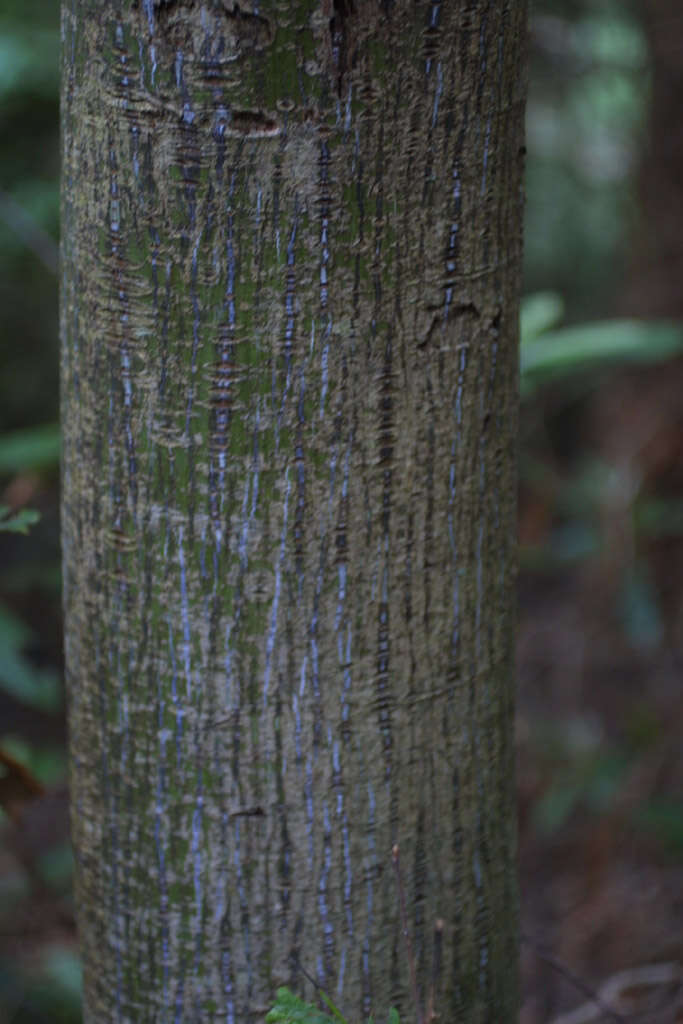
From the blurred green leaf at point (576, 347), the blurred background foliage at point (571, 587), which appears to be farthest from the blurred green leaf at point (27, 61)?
the blurred green leaf at point (576, 347)

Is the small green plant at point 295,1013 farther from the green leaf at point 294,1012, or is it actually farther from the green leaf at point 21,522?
the green leaf at point 21,522

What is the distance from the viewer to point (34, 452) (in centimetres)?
246

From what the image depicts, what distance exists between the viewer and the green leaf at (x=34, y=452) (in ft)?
8.05

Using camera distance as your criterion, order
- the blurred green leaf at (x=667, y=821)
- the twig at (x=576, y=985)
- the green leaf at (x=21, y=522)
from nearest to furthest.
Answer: the green leaf at (x=21, y=522)
the twig at (x=576, y=985)
the blurred green leaf at (x=667, y=821)

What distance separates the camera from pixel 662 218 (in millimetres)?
4531

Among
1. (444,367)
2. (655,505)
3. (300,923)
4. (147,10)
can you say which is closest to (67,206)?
(147,10)

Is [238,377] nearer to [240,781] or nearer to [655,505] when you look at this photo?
[240,781]

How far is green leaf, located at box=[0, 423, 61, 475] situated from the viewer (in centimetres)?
246

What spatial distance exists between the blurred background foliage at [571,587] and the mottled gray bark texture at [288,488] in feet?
4.11

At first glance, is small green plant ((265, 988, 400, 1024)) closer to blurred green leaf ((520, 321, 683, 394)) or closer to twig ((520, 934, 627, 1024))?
twig ((520, 934, 627, 1024))

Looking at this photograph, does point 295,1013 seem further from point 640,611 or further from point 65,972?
point 640,611

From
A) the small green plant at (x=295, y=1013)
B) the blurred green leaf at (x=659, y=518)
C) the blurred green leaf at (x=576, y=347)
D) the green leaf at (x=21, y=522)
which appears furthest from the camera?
the blurred green leaf at (x=659, y=518)

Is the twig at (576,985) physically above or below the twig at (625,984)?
above

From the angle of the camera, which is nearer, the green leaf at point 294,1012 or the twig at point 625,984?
the green leaf at point 294,1012
